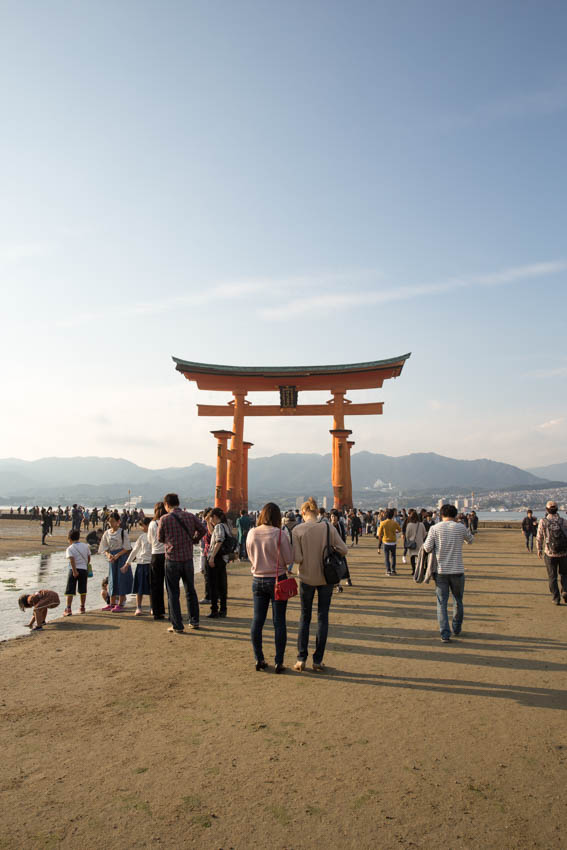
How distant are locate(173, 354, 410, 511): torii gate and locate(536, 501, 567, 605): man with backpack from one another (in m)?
17.8

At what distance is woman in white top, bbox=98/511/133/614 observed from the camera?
787 cm

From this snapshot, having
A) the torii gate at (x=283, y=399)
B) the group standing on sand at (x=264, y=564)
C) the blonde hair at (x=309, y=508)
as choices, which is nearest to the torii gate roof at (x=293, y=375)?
the torii gate at (x=283, y=399)

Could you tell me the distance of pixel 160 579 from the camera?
7.38 metres

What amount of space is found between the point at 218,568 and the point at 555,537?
533 cm

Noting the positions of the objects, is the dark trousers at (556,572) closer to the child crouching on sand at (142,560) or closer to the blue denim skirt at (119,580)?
the child crouching on sand at (142,560)

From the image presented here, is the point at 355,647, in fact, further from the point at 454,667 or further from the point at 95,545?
the point at 95,545

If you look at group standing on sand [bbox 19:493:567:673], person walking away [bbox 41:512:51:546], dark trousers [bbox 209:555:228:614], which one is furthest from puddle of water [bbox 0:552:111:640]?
person walking away [bbox 41:512:51:546]

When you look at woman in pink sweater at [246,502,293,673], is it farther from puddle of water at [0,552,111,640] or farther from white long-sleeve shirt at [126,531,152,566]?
puddle of water at [0,552,111,640]

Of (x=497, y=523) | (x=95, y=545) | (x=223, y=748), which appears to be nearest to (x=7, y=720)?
(x=223, y=748)

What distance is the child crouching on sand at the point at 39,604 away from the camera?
6.98 metres

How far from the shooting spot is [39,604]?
7043mm

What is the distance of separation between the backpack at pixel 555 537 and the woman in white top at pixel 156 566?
238 inches

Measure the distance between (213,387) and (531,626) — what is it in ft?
76.9

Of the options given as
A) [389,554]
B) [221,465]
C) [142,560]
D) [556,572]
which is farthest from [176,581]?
[221,465]
